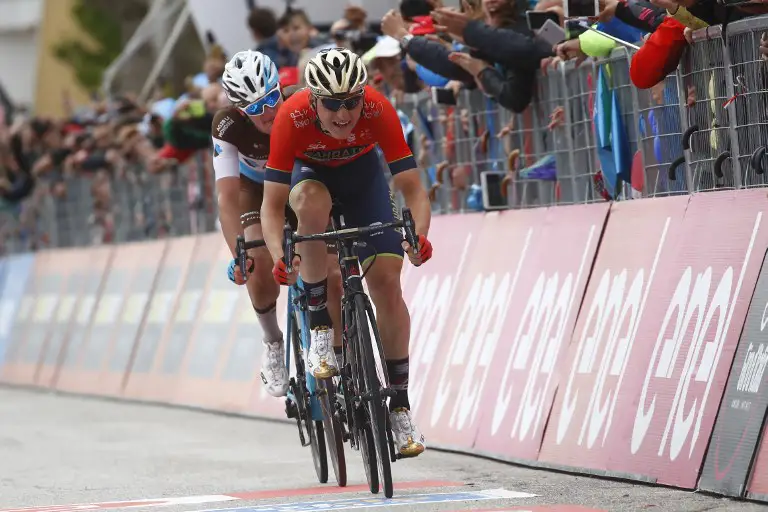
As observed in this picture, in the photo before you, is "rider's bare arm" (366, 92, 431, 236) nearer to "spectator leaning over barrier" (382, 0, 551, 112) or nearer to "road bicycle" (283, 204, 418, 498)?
"road bicycle" (283, 204, 418, 498)

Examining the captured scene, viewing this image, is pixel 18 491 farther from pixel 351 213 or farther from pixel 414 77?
pixel 414 77

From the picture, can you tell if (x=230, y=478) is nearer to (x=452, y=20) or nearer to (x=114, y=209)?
(x=452, y=20)

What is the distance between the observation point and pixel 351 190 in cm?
900

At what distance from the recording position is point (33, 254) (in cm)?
2316

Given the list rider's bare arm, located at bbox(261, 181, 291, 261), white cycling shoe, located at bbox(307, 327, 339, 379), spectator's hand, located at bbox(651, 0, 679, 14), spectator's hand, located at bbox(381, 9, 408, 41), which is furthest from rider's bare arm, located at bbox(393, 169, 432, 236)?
spectator's hand, located at bbox(381, 9, 408, 41)

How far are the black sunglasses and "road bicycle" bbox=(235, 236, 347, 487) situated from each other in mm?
1235

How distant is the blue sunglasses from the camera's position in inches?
392

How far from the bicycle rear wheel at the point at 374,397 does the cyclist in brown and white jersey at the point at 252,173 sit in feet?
5.07

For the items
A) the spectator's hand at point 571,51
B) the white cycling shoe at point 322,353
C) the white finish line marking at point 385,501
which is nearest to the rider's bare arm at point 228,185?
the white cycling shoe at point 322,353

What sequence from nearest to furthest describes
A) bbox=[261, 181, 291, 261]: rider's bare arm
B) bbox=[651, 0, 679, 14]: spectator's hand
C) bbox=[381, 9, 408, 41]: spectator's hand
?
bbox=[261, 181, 291, 261]: rider's bare arm < bbox=[651, 0, 679, 14]: spectator's hand < bbox=[381, 9, 408, 41]: spectator's hand

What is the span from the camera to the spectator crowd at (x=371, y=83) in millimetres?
10156

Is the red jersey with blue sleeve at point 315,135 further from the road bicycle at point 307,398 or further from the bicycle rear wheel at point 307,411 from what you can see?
the bicycle rear wheel at point 307,411

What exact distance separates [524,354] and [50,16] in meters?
51.7

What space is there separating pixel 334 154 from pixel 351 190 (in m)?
0.21
